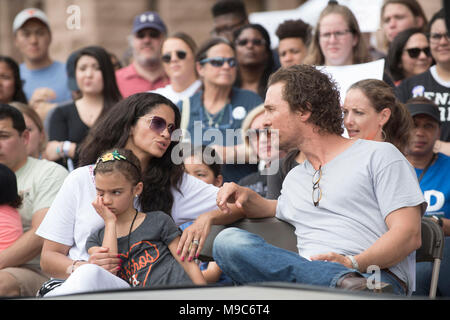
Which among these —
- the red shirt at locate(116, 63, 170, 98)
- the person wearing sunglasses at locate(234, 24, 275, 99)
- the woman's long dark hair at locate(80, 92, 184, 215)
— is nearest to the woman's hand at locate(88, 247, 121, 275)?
the woman's long dark hair at locate(80, 92, 184, 215)

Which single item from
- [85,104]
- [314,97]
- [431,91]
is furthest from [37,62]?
[314,97]

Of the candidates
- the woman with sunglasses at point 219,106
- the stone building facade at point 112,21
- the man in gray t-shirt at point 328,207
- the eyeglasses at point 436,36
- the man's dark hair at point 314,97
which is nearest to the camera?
the man in gray t-shirt at point 328,207

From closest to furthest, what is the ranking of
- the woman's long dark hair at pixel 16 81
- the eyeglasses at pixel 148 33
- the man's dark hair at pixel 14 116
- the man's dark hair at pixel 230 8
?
1. the man's dark hair at pixel 14 116
2. the woman's long dark hair at pixel 16 81
3. the eyeglasses at pixel 148 33
4. the man's dark hair at pixel 230 8

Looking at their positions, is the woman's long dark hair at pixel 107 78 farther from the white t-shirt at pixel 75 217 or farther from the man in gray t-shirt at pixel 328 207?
the man in gray t-shirt at pixel 328 207

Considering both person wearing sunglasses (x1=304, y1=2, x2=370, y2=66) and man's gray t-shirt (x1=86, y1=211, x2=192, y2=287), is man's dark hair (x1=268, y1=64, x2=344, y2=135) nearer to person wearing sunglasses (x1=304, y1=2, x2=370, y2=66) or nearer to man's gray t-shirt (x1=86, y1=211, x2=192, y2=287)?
man's gray t-shirt (x1=86, y1=211, x2=192, y2=287)

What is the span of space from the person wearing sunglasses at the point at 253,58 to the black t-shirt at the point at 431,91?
1297mm

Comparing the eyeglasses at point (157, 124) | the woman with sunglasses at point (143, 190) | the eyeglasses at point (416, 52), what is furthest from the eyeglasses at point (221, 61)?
the eyeglasses at point (157, 124)

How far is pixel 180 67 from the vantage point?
5.97m

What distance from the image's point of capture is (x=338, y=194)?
10.5 feet

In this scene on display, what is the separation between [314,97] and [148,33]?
149 inches

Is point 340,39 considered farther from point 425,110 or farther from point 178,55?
point 178,55

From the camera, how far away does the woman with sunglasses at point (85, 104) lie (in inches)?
223
